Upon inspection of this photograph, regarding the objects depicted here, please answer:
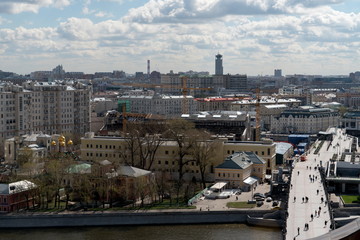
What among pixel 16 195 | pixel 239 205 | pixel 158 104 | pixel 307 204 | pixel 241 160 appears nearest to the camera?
pixel 307 204

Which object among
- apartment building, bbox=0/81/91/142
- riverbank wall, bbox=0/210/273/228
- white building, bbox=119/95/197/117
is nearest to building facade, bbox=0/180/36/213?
riverbank wall, bbox=0/210/273/228

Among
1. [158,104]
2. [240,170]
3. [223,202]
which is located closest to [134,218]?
[223,202]

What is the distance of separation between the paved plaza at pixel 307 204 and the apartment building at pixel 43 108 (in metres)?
31.2

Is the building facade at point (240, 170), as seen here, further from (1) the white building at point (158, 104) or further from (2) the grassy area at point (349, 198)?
(1) the white building at point (158, 104)

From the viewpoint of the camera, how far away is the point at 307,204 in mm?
39625

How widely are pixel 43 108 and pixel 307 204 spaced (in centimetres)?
4321

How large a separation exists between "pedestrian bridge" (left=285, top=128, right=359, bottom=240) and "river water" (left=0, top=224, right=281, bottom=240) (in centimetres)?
177

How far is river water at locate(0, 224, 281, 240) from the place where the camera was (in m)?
37.2

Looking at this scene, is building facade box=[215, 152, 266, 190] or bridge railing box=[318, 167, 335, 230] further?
building facade box=[215, 152, 266, 190]

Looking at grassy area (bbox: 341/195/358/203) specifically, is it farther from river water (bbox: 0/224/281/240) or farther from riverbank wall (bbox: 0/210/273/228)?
river water (bbox: 0/224/281/240)

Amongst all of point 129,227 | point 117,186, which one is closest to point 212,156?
point 117,186

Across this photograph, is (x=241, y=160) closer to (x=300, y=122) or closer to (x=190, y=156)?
(x=190, y=156)

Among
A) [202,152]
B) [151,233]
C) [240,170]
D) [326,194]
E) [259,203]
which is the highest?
[202,152]

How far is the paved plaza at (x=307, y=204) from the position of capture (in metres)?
34.1
